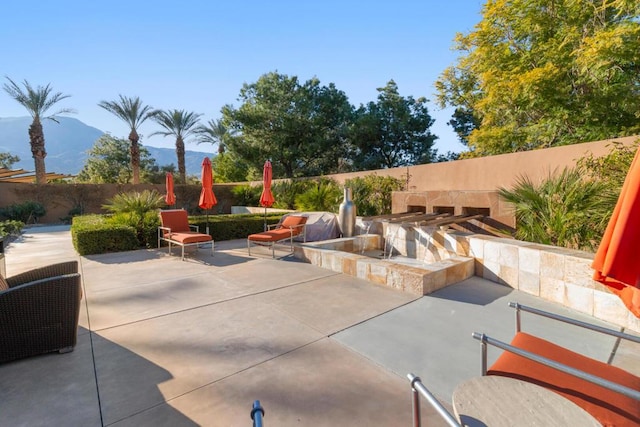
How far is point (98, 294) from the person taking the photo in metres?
4.47

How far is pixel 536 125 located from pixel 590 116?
1939 millimetres

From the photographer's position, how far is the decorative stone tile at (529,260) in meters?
4.32

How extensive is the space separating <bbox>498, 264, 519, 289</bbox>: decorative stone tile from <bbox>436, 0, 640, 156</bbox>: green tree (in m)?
9.02

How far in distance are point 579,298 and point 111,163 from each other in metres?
39.6

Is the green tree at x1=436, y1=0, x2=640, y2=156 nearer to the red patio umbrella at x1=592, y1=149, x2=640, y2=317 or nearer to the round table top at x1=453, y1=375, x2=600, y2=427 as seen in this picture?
the red patio umbrella at x1=592, y1=149, x2=640, y2=317

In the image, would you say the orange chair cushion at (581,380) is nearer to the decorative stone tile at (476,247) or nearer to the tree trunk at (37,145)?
the decorative stone tile at (476,247)

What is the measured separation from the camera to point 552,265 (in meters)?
4.12

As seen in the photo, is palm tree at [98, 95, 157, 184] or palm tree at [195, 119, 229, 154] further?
palm tree at [195, 119, 229, 154]

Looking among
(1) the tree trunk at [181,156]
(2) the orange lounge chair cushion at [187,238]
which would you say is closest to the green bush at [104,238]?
(2) the orange lounge chair cushion at [187,238]

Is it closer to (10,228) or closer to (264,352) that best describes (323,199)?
(264,352)

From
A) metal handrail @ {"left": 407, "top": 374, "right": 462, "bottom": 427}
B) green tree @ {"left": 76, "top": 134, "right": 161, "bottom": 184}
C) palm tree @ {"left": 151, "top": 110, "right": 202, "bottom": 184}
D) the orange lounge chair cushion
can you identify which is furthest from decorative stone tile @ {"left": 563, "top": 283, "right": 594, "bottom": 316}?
green tree @ {"left": 76, "top": 134, "right": 161, "bottom": 184}

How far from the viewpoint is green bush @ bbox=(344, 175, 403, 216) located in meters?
9.96

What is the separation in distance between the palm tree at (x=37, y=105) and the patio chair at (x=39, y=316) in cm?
2087

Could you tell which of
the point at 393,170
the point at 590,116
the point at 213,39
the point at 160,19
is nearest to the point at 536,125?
the point at 590,116
